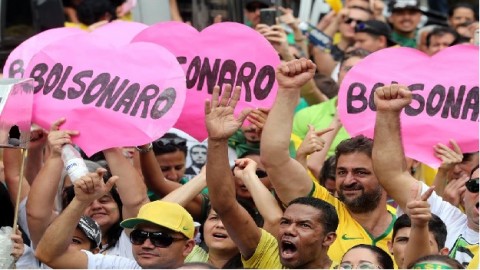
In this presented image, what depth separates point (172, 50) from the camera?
26.5 ft

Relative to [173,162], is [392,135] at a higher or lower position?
higher

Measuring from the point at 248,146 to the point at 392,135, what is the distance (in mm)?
2348

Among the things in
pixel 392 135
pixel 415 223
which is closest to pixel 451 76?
pixel 392 135

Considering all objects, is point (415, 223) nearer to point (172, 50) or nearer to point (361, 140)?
point (361, 140)

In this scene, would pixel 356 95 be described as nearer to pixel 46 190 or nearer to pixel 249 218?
pixel 249 218

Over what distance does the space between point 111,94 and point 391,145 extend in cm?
146

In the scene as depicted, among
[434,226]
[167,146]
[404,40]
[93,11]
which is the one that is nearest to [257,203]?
[434,226]

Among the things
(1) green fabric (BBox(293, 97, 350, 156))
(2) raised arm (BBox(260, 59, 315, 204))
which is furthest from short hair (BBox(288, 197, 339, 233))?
(1) green fabric (BBox(293, 97, 350, 156))

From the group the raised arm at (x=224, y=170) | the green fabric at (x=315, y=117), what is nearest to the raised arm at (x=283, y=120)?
the raised arm at (x=224, y=170)

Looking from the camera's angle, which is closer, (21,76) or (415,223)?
(415,223)

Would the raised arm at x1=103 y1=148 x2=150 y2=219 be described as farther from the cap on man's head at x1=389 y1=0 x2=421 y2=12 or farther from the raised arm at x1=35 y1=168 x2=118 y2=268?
the cap on man's head at x1=389 y1=0 x2=421 y2=12

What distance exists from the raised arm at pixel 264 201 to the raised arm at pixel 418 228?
3.49 ft

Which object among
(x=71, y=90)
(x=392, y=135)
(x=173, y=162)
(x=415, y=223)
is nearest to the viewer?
(x=415, y=223)

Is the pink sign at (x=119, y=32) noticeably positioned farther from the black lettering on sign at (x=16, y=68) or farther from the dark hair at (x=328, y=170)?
the dark hair at (x=328, y=170)
